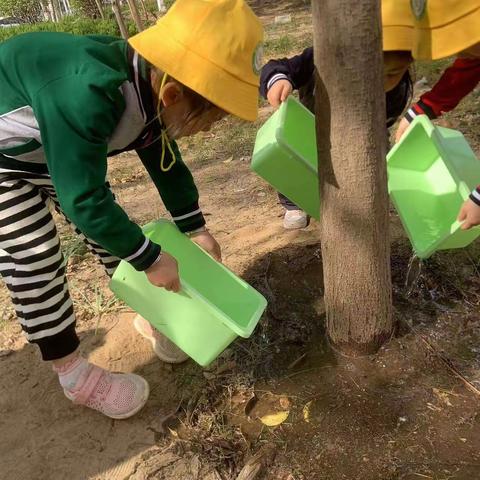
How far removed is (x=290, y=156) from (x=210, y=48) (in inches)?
19.8

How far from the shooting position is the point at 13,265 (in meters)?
1.42

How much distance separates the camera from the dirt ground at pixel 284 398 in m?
1.39

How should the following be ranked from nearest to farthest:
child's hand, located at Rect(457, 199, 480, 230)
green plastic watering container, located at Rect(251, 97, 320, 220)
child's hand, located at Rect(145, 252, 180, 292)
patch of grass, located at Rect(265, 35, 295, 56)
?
child's hand, located at Rect(145, 252, 180, 292)
child's hand, located at Rect(457, 199, 480, 230)
green plastic watering container, located at Rect(251, 97, 320, 220)
patch of grass, located at Rect(265, 35, 295, 56)

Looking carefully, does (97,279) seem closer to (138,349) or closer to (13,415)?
(138,349)

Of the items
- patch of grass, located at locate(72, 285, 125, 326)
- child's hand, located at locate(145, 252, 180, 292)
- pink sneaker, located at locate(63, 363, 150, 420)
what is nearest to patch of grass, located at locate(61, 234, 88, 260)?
patch of grass, located at locate(72, 285, 125, 326)

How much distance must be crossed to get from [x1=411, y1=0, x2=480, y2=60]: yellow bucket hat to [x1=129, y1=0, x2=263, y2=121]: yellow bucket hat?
0.61 m

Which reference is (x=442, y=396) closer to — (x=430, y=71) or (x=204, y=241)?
(x=204, y=241)

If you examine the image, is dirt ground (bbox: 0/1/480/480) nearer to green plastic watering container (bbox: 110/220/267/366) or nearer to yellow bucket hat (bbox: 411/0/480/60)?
green plastic watering container (bbox: 110/220/267/366)

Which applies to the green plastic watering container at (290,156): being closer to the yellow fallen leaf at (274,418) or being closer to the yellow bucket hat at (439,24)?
the yellow bucket hat at (439,24)

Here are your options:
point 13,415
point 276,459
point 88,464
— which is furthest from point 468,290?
point 13,415

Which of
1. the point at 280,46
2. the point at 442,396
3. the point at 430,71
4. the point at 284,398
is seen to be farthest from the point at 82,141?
the point at 280,46

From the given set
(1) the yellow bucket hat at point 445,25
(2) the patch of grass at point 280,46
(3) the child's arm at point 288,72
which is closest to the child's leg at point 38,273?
(3) the child's arm at point 288,72

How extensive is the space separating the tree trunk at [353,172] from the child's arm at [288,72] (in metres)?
0.64

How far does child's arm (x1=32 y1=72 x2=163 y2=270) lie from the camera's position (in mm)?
1155
